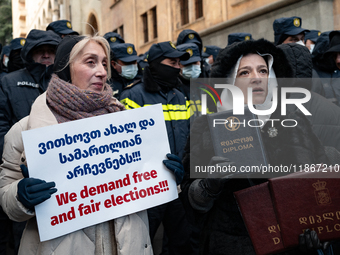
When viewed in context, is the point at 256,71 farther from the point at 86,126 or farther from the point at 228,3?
the point at 228,3

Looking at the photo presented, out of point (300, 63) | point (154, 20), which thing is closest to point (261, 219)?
point (300, 63)

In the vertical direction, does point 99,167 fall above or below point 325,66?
below

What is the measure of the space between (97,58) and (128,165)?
0.74 meters

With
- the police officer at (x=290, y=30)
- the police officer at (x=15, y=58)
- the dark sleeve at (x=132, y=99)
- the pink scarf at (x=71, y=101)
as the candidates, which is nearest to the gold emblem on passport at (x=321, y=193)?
the pink scarf at (x=71, y=101)

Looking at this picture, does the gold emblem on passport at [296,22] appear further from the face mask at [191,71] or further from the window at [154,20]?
the window at [154,20]

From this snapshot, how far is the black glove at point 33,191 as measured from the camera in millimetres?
1835

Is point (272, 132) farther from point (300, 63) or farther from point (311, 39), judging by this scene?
point (311, 39)

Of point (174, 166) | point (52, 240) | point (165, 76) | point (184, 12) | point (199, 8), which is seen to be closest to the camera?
point (52, 240)

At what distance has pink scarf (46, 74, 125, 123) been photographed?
2.10m

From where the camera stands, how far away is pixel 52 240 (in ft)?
6.32

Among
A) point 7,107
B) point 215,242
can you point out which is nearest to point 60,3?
point 7,107

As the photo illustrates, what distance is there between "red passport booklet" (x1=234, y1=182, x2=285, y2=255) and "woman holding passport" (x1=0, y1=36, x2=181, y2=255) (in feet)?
1.53

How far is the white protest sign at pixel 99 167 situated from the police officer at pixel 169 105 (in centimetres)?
169

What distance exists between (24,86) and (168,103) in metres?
1.59
